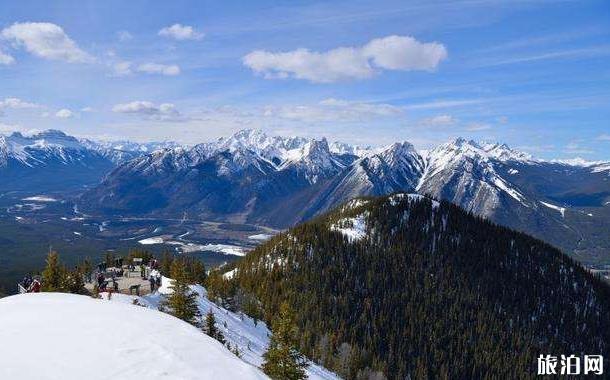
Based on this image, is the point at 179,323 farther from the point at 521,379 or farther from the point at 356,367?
the point at 521,379

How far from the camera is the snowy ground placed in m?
77.7

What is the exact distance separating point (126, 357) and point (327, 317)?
171 m

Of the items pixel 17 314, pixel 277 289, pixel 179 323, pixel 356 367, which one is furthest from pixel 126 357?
pixel 277 289

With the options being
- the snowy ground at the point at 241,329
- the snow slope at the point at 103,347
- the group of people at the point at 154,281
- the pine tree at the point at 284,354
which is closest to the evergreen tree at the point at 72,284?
the snowy ground at the point at 241,329

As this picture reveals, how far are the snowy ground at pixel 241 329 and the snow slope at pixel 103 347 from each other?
37.7 meters

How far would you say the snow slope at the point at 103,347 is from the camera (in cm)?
2484

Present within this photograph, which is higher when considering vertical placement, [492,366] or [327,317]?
[327,317]

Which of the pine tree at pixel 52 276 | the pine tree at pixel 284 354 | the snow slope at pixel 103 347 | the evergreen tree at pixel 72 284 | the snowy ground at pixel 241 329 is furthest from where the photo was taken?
the snowy ground at pixel 241 329

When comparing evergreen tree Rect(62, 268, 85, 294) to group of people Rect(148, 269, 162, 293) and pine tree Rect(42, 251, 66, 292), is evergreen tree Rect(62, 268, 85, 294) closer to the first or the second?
pine tree Rect(42, 251, 66, 292)

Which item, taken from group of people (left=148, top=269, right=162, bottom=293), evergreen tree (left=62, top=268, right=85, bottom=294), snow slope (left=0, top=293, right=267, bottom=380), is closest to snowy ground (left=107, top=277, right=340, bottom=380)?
group of people (left=148, top=269, right=162, bottom=293)

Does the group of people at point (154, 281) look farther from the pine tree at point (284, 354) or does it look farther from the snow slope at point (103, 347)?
the snow slope at point (103, 347)

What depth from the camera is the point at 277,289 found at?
634 ft

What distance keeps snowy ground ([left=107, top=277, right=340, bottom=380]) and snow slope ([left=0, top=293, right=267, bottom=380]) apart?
3765cm

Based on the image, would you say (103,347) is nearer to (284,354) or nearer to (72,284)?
(284,354)
